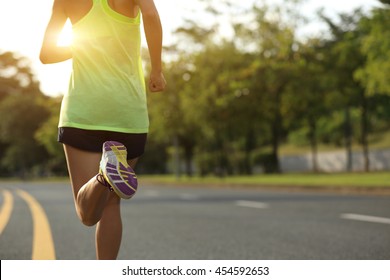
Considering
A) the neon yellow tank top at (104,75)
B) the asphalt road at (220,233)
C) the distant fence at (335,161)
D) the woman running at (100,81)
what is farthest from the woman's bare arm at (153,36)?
the distant fence at (335,161)

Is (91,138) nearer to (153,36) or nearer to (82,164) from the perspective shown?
(82,164)

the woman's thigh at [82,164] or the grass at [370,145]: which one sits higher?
the woman's thigh at [82,164]

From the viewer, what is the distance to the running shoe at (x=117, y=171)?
10.1 ft

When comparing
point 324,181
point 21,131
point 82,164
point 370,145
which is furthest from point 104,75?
point 21,131

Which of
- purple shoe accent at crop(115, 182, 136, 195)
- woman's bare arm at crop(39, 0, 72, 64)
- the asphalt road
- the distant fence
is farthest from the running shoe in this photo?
the distant fence

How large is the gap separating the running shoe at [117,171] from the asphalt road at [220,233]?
3247mm

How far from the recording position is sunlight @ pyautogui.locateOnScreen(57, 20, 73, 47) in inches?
138

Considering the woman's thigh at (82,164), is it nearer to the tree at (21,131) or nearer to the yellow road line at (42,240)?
the yellow road line at (42,240)

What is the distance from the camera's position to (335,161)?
161ft

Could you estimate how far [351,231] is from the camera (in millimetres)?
8531

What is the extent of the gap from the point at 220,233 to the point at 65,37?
18.0 ft

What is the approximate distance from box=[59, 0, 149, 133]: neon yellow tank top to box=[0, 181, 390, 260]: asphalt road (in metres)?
3.09

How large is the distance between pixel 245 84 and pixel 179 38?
18.3 ft
